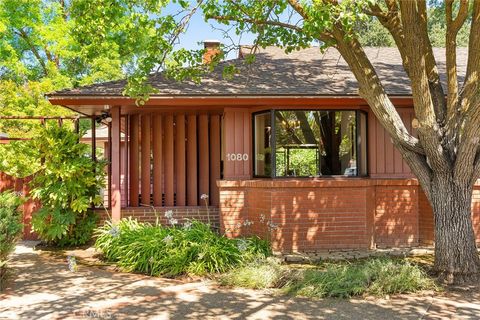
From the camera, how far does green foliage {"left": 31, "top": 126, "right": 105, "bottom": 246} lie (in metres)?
8.41

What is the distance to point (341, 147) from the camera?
336 inches

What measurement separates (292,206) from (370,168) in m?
1.93

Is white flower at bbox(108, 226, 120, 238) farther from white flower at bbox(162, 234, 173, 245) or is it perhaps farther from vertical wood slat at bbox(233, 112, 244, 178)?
vertical wood slat at bbox(233, 112, 244, 178)

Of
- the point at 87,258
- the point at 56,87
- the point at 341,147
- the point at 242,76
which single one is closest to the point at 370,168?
the point at 341,147

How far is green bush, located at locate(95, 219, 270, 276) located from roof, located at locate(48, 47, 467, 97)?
2575 millimetres

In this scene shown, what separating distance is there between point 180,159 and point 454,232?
603 cm

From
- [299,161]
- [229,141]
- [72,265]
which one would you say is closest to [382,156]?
[299,161]

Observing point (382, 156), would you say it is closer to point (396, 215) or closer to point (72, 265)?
point (396, 215)

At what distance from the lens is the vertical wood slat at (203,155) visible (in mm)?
10094

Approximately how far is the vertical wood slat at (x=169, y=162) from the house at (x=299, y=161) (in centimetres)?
43

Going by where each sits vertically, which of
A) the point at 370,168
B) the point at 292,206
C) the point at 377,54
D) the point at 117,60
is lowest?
the point at 292,206

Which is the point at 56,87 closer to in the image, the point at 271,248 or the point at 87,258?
the point at 87,258

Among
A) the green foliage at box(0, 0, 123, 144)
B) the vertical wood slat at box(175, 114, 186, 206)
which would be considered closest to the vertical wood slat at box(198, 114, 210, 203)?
the vertical wood slat at box(175, 114, 186, 206)

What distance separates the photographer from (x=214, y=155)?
33.3ft
